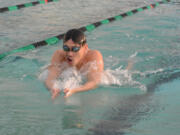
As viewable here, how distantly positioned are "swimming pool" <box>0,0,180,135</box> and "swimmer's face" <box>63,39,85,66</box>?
1.16 feet

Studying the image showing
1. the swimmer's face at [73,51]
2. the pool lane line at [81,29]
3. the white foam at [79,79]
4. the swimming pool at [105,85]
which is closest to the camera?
the swimming pool at [105,85]

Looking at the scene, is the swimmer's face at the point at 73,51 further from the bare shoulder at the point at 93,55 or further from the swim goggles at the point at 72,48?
the bare shoulder at the point at 93,55

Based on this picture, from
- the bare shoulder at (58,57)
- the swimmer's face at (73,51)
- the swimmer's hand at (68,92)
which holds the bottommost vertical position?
the swimmer's hand at (68,92)

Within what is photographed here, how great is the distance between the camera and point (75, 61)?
2.92m

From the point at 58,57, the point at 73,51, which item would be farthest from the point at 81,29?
the point at 73,51

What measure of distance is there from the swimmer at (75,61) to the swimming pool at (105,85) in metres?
0.08

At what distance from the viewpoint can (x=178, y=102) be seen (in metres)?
2.60

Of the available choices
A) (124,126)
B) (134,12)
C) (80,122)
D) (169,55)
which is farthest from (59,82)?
A: (134,12)

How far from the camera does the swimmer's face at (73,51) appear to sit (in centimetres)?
273

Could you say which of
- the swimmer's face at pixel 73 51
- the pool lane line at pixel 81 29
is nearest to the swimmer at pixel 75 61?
the swimmer's face at pixel 73 51

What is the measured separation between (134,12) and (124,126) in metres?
5.74

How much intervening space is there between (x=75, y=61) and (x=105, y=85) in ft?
1.33

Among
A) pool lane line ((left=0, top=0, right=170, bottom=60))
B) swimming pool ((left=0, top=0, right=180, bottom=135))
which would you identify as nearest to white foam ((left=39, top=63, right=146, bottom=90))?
swimming pool ((left=0, top=0, right=180, bottom=135))

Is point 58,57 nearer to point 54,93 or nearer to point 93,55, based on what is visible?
point 93,55
